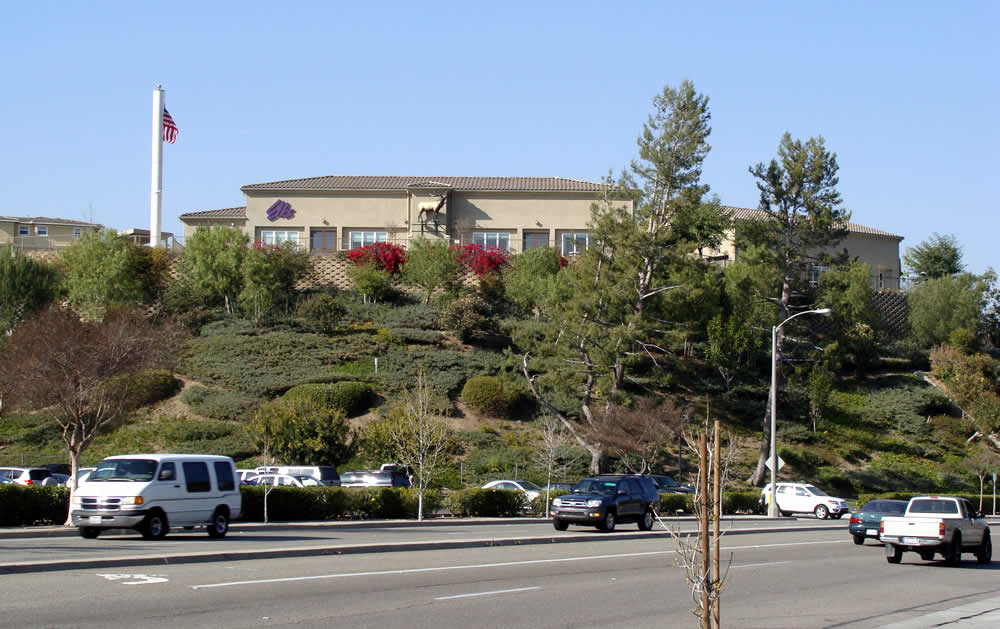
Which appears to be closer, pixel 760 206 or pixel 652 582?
pixel 652 582

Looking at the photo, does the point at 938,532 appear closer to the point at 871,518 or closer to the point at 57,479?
the point at 871,518

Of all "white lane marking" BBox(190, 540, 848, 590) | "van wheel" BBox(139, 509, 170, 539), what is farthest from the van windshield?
"white lane marking" BBox(190, 540, 848, 590)

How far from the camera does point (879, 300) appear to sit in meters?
73.9

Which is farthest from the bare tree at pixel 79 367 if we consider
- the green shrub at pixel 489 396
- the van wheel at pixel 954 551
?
the green shrub at pixel 489 396

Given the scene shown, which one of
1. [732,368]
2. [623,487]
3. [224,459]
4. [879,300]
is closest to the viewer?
[224,459]

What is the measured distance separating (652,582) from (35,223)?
86.7 meters

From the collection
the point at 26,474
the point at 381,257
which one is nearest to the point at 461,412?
the point at 381,257

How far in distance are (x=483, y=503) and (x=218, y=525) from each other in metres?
12.6

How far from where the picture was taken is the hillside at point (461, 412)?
156ft

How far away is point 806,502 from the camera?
42469 mm

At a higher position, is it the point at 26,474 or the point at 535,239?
the point at 535,239

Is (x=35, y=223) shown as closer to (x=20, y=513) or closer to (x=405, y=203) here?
(x=405, y=203)

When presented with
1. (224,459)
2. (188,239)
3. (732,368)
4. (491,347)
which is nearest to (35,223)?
(188,239)

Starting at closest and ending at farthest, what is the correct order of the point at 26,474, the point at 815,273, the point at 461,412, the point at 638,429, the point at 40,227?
the point at 26,474 < the point at 638,429 < the point at 461,412 < the point at 815,273 < the point at 40,227
